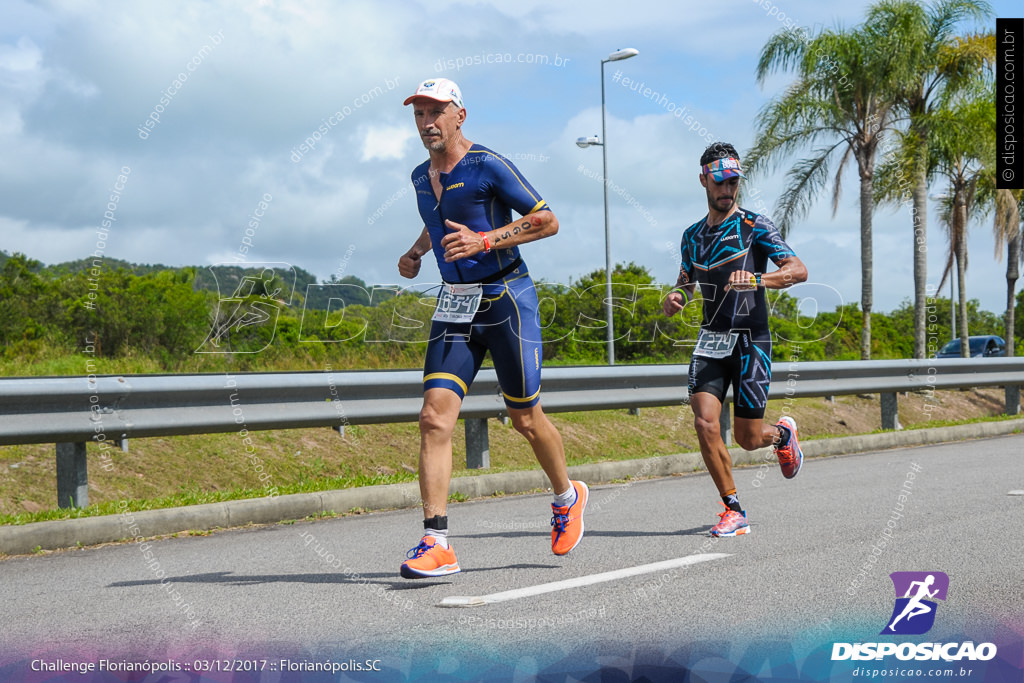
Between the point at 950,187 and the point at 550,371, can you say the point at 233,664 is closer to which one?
the point at 550,371

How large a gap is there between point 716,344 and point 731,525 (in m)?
1.09

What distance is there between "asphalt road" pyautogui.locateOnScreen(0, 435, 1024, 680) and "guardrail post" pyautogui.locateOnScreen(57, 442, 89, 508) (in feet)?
2.70

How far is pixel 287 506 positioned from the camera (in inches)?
267

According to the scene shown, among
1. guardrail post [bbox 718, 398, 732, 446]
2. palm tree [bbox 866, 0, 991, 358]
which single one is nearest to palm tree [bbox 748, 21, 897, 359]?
palm tree [bbox 866, 0, 991, 358]

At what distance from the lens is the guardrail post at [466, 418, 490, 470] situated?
869cm

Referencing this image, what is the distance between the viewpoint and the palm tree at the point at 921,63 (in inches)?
889

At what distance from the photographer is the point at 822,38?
22859mm

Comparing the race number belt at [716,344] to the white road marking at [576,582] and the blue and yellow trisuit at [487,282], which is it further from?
the blue and yellow trisuit at [487,282]

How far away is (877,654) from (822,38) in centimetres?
2169

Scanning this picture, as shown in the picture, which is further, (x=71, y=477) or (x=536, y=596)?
(x=71, y=477)

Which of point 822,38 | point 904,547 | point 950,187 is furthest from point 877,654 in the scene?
point 950,187

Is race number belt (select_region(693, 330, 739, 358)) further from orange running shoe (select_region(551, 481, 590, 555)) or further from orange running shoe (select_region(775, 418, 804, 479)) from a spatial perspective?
orange running shoe (select_region(551, 481, 590, 555))

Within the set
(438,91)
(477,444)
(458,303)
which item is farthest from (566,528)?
(477,444)

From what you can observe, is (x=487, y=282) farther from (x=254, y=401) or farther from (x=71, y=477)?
(x=71, y=477)
